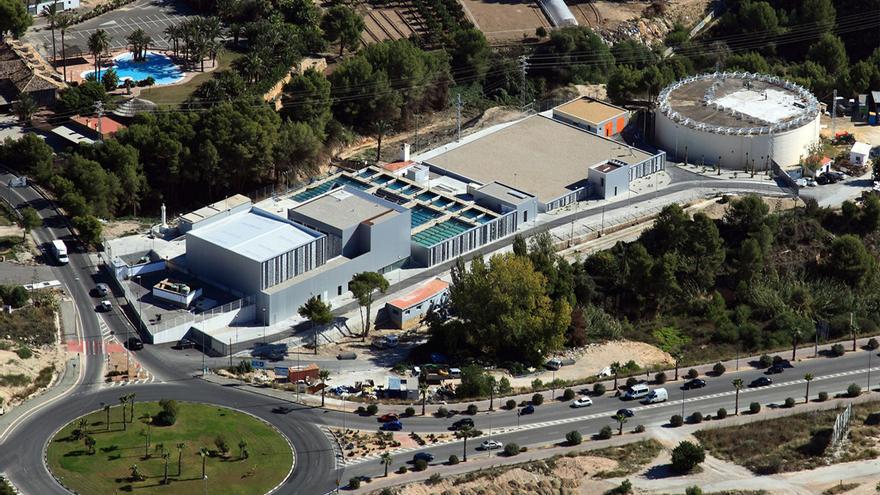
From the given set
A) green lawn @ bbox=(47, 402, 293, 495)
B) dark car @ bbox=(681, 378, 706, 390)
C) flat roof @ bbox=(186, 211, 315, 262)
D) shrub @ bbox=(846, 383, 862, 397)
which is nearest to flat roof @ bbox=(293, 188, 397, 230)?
flat roof @ bbox=(186, 211, 315, 262)

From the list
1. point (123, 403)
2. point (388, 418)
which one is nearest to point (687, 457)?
point (388, 418)

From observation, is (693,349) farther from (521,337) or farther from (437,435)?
(437,435)

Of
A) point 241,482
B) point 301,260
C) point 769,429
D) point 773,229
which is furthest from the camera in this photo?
point 773,229

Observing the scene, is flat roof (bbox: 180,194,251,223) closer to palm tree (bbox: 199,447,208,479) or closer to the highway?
the highway

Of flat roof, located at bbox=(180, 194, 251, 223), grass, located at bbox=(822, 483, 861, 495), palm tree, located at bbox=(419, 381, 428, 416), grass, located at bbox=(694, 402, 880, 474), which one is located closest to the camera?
grass, located at bbox=(822, 483, 861, 495)

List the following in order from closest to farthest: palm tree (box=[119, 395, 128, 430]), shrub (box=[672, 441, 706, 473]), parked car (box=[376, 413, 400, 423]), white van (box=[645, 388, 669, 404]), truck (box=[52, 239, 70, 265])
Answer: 1. shrub (box=[672, 441, 706, 473])
2. palm tree (box=[119, 395, 128, 430])
3. parked car (box=[376, 413, 400, 423])
4. white van (box=[645, 388, 669, 404])
5. truck (box=[52, 239, 70, 265])

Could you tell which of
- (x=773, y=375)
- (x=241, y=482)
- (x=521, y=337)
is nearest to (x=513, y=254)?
(x=521, y=337)
